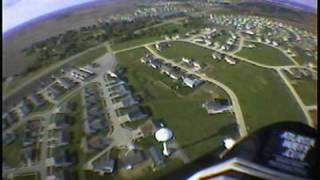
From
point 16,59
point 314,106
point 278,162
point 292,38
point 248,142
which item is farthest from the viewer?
point 292,38

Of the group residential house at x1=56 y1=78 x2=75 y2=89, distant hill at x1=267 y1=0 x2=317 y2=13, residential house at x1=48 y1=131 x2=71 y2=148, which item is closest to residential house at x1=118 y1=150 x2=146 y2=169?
residential house at x1=48 y1=131 x2=71 y2=148

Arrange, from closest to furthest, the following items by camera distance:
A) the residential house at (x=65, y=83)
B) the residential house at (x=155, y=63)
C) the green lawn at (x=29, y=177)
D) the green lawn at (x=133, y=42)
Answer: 1. the green lawn at (x=29, y=177)
2. the residential house at (x=65, y=83)
3. the residential house at (x=155, y=63)
4. the green lawn at (x=133, y=42)

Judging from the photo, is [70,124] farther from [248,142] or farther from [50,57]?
[248,142]

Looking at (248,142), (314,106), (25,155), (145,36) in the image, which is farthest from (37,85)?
(314,106)

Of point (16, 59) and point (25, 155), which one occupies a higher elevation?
point (16, 59)

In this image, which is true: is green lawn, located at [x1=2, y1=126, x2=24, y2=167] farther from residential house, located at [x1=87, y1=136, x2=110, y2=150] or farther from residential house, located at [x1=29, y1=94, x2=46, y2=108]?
residential house, located at [x1=87, y1=136, x2=110, y2=150]

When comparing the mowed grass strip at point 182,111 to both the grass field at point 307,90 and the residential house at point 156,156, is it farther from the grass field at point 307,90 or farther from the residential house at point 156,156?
the grass field at point 307,90

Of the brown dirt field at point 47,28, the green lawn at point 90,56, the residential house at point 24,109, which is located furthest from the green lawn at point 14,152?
the green lawn at point 90,56
